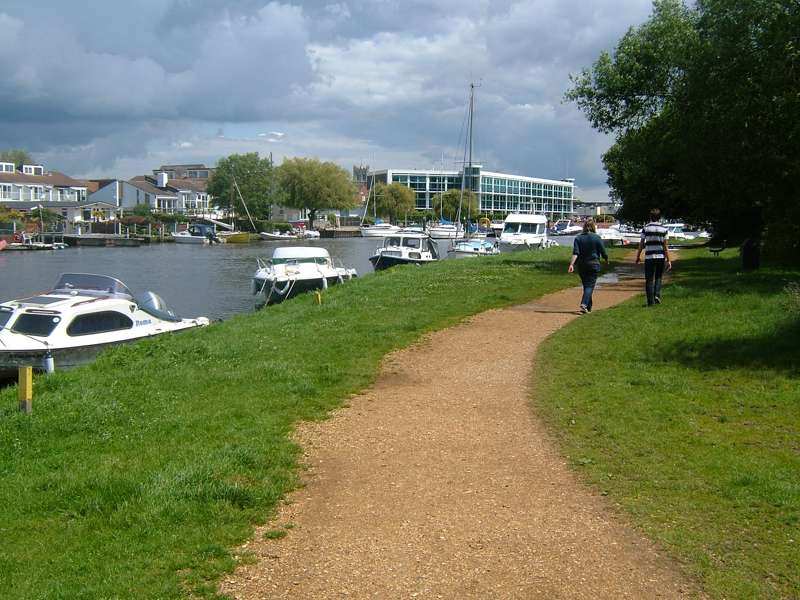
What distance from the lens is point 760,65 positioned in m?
20.7

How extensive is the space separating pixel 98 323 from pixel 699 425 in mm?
Answer: 14218

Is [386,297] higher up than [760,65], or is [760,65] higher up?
[760,65]

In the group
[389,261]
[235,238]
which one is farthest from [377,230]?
[389,261]

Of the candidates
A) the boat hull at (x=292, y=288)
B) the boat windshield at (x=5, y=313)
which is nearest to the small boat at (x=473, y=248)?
the boat hull at (x=292, y=288)

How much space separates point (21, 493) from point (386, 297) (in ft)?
44.9

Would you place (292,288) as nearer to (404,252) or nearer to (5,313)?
(404,252)

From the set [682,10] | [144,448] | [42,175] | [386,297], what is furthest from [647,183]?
[42,175]

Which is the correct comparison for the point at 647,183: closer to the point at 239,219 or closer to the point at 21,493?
the point at 21,493

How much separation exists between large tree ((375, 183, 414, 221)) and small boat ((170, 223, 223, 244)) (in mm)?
41426

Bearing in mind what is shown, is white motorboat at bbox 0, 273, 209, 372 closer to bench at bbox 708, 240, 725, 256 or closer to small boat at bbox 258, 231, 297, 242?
bench at bbox 708, 240, 725, 256

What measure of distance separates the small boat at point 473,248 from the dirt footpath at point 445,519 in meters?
44.6

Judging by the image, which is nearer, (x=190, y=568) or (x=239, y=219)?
(x=190, y=568)

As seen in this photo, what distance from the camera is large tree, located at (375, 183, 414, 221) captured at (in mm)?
140750

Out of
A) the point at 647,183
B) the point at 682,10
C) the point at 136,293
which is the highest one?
the point at 682,10
